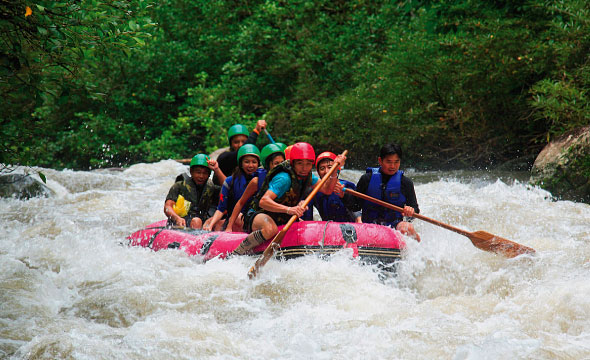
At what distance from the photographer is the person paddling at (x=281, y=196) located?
473 cm

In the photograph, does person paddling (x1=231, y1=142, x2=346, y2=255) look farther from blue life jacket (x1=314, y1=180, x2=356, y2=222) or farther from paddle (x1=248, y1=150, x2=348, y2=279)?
blue life jacket (x1=314, y1=180, x2=356, y2=222)

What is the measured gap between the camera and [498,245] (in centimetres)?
497

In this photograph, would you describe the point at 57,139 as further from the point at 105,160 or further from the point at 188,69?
the point at 188,69

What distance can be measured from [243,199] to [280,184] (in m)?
0.96

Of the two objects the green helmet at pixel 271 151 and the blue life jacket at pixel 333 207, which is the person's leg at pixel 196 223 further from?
the blue life jacket at pixel 333 207

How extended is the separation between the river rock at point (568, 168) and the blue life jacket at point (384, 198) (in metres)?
3.54

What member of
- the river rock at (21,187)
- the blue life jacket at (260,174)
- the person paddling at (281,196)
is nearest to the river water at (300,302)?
the person paddling at (281,196)

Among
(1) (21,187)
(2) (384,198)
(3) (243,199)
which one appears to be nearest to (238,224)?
(3) (243,199)

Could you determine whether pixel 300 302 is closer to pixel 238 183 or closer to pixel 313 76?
pixel 238 183

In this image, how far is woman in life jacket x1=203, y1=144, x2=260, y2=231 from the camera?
19.4 feet

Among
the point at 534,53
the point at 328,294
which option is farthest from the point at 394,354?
the point at 534,53

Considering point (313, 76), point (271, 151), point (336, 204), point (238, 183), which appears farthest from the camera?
point (313, 76)

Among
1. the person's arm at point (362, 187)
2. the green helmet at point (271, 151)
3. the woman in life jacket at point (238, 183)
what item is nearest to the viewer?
the person's arm at point (362, 187)

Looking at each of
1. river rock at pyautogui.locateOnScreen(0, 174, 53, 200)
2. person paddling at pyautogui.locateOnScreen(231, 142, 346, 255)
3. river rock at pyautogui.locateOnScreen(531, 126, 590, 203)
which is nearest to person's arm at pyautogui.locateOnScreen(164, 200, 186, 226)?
person paddling at pyautogui.locateOnScreen(231, 142, 346, 255)
